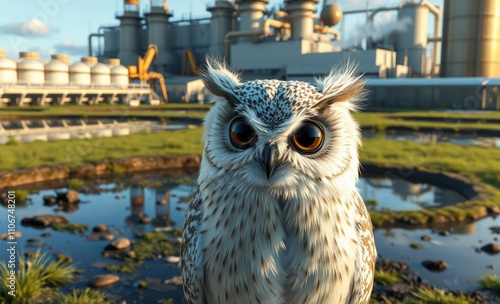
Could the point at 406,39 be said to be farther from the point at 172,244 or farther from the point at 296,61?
the point at 172,244

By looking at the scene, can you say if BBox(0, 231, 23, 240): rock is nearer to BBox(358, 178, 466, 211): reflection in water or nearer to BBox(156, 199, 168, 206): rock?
BBox(156, 199, 168, 206): rock

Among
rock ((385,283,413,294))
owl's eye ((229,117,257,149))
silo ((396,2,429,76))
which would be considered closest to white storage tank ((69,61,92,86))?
silo ((396,2,429,76))

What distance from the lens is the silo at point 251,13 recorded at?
54.8 meters

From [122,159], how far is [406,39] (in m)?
46.7

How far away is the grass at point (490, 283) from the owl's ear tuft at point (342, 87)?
14.2 ft

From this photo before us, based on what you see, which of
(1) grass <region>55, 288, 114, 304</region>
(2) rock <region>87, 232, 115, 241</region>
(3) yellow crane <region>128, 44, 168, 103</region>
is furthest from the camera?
(3) yellow crane <region>128, 44, 168, 103</region>

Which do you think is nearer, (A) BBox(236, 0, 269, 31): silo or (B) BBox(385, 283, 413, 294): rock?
(B) BBox(385, 283, 413, 294): rock

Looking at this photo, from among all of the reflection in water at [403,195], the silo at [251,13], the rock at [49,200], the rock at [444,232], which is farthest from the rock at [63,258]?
the silo at [251,13]

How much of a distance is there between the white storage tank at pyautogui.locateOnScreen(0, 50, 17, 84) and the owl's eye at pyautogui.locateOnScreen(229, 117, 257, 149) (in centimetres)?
4725

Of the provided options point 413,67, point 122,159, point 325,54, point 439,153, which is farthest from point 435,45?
point 122,159

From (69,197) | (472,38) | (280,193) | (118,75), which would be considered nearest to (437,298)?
(280,193)

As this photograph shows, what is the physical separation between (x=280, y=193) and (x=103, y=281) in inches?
166

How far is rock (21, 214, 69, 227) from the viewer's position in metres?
7.79

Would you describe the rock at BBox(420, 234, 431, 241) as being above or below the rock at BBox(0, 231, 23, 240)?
below
